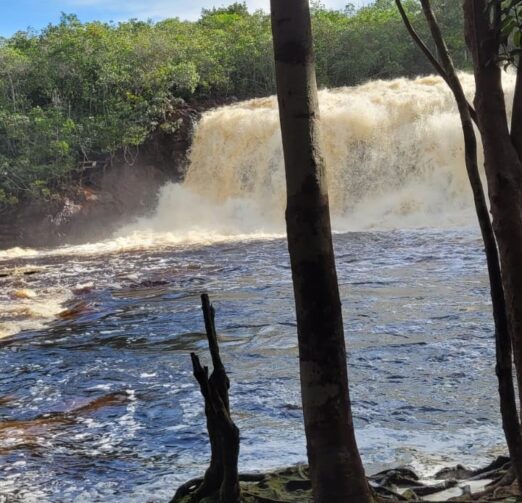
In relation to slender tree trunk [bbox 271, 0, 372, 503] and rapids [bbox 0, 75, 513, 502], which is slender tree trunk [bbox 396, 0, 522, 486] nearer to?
slender tree trunk [bbox 271, 0, 372, 503]

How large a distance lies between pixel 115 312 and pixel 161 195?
12765mm

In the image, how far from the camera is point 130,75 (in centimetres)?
2708

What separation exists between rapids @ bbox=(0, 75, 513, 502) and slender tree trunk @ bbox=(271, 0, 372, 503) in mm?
3019

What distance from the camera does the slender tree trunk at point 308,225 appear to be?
2756 mm

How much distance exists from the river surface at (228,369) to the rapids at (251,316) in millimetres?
29

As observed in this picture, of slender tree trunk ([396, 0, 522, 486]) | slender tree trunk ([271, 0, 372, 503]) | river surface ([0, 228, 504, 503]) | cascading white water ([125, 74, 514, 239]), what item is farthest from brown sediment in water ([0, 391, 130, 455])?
cascading white water ([125, 74, 514, 239])

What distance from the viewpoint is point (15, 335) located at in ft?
37.5

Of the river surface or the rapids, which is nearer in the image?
the river surface

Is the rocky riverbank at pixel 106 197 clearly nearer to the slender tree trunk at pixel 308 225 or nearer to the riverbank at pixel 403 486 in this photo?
the riverbank at pixel 403 486

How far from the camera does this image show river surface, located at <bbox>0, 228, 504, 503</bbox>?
6.18 m

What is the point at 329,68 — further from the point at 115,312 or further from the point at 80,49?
the point at 115,312

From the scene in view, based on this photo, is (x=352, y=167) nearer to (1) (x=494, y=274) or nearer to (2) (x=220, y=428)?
(2) (x=220, y=428)

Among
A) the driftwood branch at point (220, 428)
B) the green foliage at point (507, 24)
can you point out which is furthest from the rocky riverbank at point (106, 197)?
the green foliage at point (507, 24)

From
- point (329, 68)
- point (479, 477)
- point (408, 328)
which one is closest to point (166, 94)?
point (329, 68)
